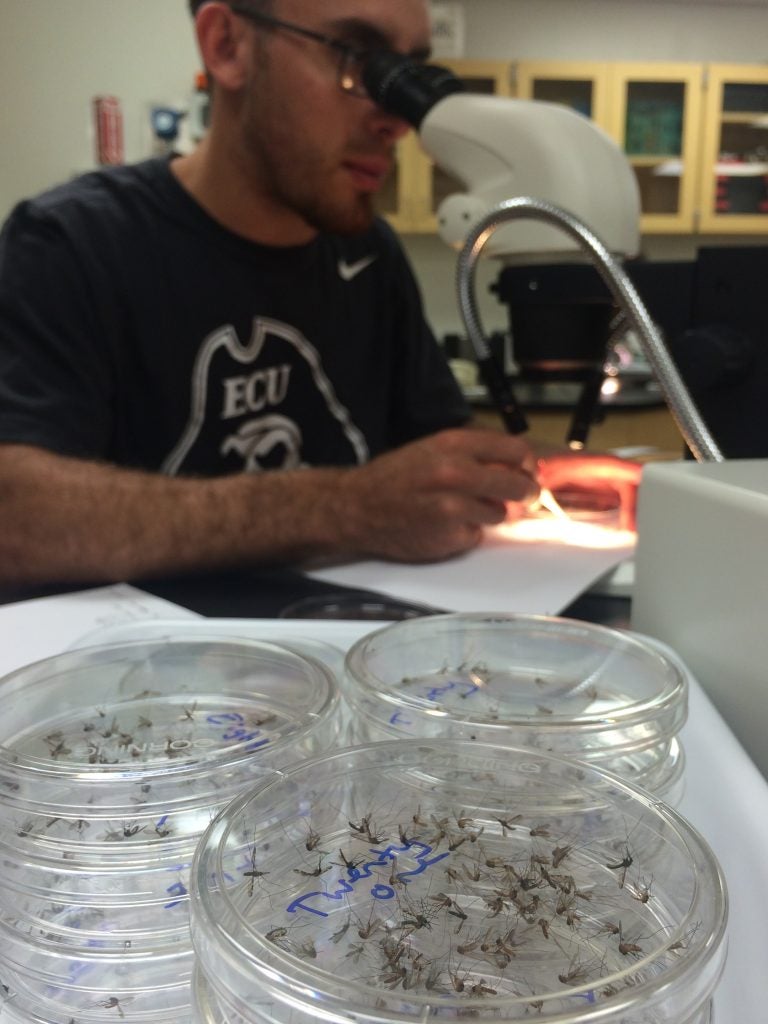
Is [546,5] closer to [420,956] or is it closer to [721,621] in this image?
[721,621]

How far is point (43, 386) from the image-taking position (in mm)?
1004

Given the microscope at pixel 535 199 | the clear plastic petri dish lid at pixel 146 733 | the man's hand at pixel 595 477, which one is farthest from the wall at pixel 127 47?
the clear plastic petri dish lid at pixel 146 733

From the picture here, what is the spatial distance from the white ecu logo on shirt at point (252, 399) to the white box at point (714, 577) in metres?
0.77

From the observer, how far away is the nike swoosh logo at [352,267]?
1.48 meters

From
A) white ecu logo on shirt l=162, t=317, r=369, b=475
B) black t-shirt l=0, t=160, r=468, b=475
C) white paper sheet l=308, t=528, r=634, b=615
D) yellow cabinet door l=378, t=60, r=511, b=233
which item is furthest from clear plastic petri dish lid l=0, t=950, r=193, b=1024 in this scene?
yellow cabinet door l=378, t=60, r=511, b=233

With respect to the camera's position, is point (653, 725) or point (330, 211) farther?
point (330, 211)

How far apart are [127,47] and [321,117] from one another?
1836mm

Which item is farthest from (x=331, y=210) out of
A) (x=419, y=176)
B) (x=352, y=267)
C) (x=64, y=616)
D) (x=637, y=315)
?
(x=419, y=176)

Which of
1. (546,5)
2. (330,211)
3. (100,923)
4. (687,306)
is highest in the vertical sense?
(546,5)

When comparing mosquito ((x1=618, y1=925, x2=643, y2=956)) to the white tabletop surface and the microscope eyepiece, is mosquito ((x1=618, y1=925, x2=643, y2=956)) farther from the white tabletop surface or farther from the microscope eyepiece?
the microscope eyepiece

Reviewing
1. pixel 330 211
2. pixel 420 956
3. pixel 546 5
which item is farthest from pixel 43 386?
pixel 546 5

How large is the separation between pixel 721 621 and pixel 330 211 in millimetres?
981

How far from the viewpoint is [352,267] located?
1.50 m

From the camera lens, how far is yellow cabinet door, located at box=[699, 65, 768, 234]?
130 inches
